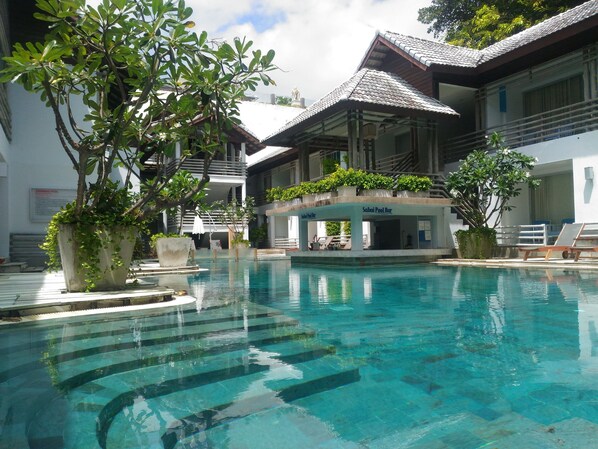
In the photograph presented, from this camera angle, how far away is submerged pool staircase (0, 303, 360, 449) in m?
2.46

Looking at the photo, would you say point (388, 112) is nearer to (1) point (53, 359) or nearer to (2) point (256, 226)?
(1) point (53, 359)

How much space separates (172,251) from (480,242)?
31.3 feet

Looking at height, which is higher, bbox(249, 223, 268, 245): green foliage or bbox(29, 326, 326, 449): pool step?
bbox(249, 223, 268, 245): green foliage

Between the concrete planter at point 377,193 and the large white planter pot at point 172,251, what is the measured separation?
575 centimetres

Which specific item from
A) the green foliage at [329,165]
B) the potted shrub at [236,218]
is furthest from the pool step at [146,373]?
the potted shrub at [236,218]

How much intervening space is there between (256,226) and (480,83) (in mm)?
19190

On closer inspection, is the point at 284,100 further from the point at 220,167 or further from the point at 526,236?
the point at 526,236

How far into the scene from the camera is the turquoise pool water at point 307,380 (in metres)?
2.37

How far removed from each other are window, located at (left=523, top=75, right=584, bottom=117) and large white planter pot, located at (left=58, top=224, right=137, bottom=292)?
15.1m

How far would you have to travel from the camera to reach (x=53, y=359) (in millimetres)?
3838

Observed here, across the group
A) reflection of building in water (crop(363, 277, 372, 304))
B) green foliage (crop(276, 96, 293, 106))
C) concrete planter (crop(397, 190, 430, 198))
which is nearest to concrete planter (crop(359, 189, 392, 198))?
concrete planter (crop(397, 190, 430, 198))

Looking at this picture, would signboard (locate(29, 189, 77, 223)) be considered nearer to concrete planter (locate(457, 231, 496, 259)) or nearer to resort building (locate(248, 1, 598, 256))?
resort building (locate(248, 1, 598, 256))

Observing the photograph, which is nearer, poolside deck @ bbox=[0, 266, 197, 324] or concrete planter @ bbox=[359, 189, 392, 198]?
poolside deck @ bbox=[0, 266, 197, 324]

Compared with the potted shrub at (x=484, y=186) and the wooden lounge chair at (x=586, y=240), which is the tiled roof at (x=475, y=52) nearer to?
the potted shrub at (x=484, y=186)
